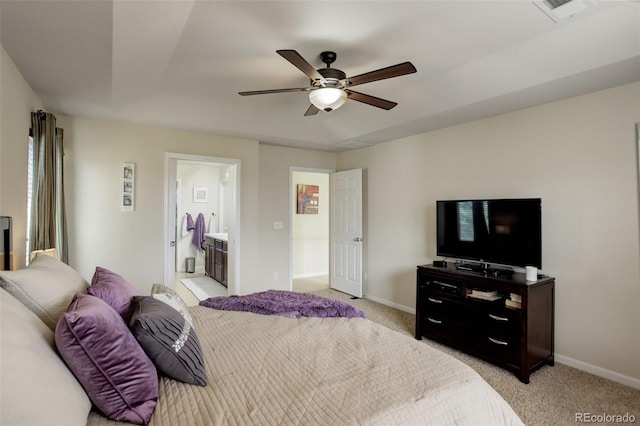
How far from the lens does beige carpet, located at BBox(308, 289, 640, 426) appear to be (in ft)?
7.68

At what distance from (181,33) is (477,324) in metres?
3.53

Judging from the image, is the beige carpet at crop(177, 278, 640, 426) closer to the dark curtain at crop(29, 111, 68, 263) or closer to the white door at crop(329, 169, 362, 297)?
the white door at crop(329, 169, 362, 297)

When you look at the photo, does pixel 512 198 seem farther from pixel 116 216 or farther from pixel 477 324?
pixel 116 216

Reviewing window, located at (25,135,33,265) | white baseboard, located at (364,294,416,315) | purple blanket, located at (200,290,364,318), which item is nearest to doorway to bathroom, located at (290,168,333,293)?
white baseboard, located at (364,294,416,315)

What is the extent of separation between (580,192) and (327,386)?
3005 millimetres

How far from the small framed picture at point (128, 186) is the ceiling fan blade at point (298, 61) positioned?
9.27ft

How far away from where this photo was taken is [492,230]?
11.1 feet

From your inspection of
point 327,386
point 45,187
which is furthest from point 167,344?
point 45,187

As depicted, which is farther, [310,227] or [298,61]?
[310,227]

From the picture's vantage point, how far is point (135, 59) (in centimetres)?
244

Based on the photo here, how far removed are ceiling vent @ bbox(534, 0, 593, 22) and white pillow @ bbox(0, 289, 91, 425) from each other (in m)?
3.01

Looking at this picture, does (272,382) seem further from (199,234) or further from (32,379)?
(199,234)

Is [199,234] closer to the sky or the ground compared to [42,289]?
closer to the ground

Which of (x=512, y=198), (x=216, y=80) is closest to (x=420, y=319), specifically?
(x=512, y=198)
